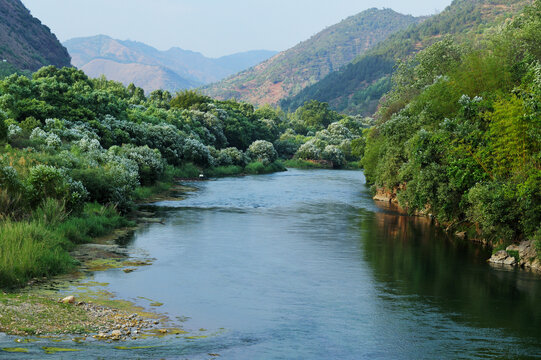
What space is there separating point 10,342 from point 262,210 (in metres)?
38.2

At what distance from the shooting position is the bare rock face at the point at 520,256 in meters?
31.6

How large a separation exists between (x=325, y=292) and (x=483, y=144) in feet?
58.9

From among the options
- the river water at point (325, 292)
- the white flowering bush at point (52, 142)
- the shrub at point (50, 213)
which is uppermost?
the white flowering bush at point (52, 142)

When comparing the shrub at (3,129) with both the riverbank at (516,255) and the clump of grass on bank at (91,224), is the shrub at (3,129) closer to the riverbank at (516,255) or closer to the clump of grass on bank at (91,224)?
the clump of grass on bank at (91,224)

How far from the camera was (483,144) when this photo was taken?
37.7 m

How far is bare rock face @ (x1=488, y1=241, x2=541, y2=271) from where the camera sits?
31.6 m

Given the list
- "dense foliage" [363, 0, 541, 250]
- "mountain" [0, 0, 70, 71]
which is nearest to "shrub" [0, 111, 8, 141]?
"dense foliage" [363, 0, 541, 250]

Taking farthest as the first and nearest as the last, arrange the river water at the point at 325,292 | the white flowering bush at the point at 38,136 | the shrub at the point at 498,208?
the white flowering bush at the point at 38,136
the shrub at the point at 498,208
the river water at the point at 325,292

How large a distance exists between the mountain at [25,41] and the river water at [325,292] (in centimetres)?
11948

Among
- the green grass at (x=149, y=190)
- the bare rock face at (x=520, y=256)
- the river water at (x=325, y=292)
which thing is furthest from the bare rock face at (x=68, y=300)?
the green grass at (x=149, y=190)

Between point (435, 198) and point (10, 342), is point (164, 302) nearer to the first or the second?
point (10, 342)

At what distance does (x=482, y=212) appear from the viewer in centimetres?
3338

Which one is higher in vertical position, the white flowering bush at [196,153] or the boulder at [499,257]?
the white flowering bush at [196,153]

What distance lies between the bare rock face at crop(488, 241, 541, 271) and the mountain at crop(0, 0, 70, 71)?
432 ft
